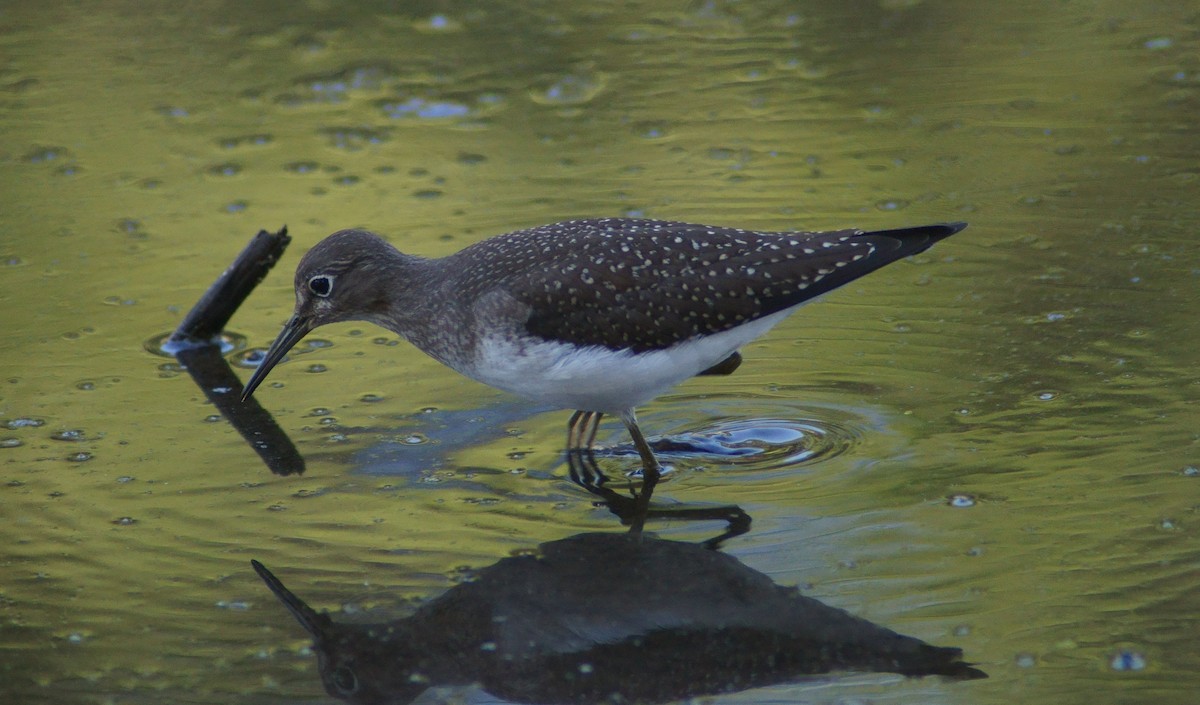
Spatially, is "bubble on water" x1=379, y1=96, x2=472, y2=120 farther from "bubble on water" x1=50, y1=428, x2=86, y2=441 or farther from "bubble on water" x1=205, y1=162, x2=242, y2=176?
"bubble on water" x1=50, y1=428, x2=86, y2=441

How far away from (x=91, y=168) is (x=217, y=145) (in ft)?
2.81

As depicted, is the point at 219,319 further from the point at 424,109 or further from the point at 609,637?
the point at 609,637

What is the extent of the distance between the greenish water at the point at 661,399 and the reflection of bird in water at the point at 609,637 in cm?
12

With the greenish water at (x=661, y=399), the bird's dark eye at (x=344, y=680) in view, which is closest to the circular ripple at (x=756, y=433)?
the greenish water at (x=661, y=399)

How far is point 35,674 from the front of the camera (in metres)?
4.75

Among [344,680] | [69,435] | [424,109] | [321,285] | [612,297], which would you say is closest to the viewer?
[344,680]

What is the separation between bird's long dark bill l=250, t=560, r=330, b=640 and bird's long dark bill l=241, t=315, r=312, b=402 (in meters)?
1.35

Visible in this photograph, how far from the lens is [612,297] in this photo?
5.84 metres

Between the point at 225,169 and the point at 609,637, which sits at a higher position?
the point at 225,169

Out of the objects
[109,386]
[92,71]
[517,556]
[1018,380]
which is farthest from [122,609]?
[92,71]

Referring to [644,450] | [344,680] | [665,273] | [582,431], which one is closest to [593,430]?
[582,431]

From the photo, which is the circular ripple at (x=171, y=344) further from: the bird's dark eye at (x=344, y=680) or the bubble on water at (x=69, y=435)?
the bird's dark eye at (x=344, y=680)

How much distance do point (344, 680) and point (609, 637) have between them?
90 centimetres

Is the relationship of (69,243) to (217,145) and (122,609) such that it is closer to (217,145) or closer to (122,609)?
(217,145)
